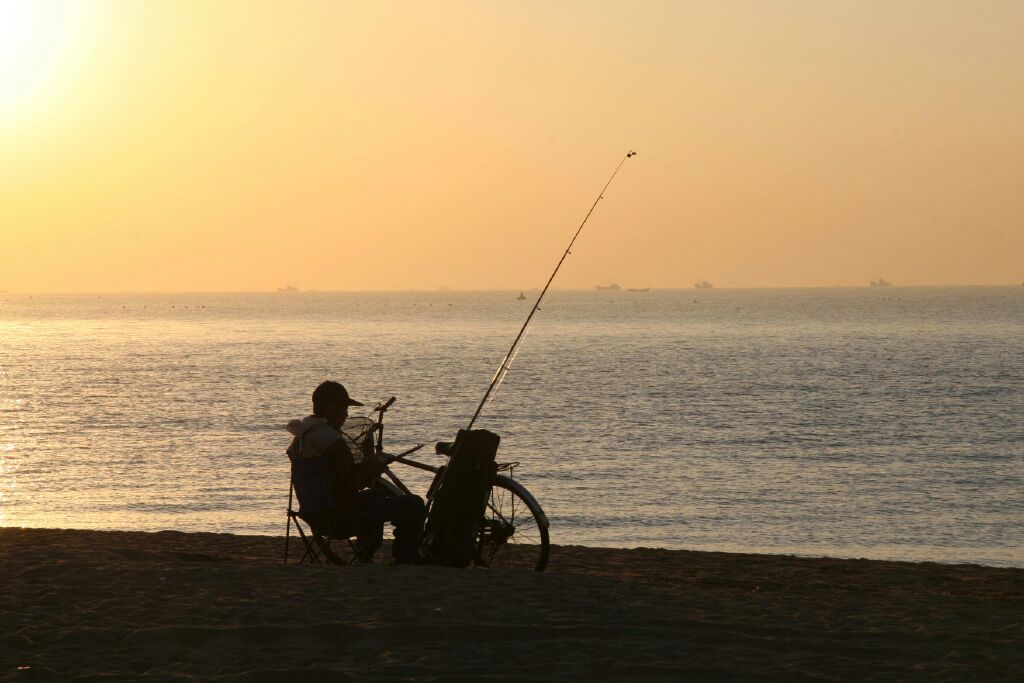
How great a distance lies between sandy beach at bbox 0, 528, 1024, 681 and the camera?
18.8 ft

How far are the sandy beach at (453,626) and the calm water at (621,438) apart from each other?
302 inches

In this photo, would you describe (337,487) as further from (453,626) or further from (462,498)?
(453,626)

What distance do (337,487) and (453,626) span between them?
191cm

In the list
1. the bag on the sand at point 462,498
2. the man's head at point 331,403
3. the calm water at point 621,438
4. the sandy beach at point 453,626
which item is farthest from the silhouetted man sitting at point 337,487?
the calm water at point 621,438

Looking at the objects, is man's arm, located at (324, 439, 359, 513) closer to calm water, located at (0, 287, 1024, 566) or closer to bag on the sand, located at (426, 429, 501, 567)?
bag on the sand, located at (426, 429, 501, 567)

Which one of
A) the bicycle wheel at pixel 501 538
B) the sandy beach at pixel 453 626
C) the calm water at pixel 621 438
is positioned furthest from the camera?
the calm water at pixel 621 438

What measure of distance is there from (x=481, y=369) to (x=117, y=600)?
5877cm

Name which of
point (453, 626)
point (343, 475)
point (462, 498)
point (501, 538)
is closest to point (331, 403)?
point (343, 475)

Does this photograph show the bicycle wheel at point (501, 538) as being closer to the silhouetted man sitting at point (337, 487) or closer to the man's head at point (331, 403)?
the silhouetted man sitting at point (337, 487)

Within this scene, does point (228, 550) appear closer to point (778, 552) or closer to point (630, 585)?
point (630, 585)

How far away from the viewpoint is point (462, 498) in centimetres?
812

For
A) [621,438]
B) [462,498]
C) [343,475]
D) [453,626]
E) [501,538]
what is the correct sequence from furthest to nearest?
[621,438] < [501,538] < [462,498] < [343,475] < [453,626]

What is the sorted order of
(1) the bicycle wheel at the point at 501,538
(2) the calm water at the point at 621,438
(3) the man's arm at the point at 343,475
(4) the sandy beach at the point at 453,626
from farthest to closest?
(2) the calm water at the point at 621,438 → (1) the bicycle wheel at the point at 501,538 → (3) the man's arm at the point at 343,475 → (4) the sandy beach at the point at 453,626

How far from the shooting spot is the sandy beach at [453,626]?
18.8ft
